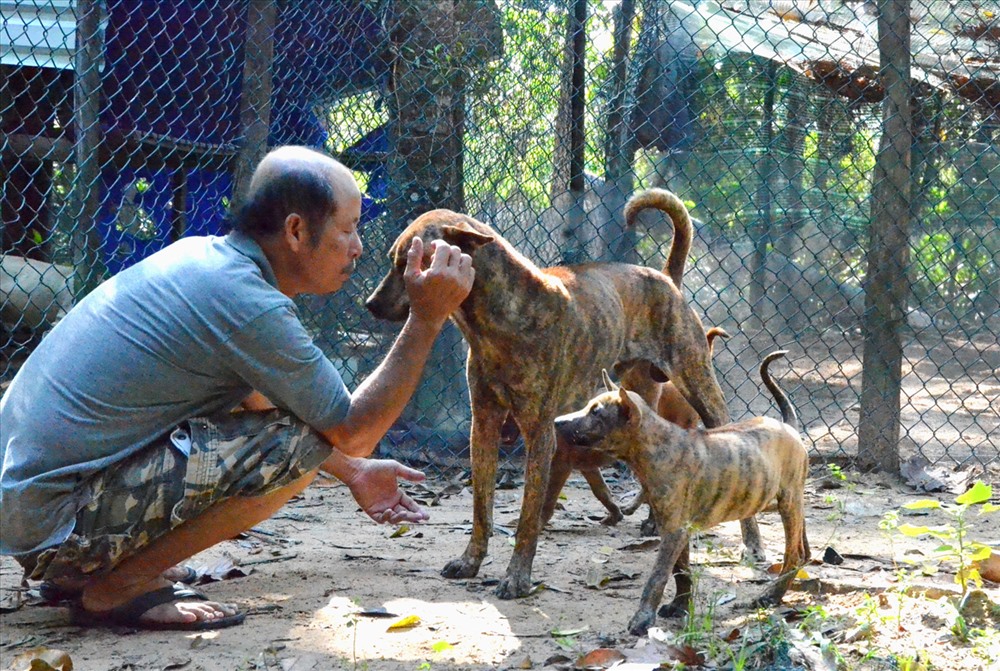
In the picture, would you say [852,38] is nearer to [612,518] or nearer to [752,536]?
[612,518]

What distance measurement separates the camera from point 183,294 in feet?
11.2

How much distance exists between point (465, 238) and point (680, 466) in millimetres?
1134

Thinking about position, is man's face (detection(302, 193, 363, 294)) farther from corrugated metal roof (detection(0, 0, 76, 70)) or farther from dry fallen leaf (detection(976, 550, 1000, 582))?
corrugated metal roof (detection(0, 0, 76, 70))

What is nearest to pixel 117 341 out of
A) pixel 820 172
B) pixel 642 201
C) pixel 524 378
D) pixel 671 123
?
pixel 524 378

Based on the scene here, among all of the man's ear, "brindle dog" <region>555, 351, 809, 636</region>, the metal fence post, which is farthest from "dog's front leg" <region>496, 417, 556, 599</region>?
the metal fence post

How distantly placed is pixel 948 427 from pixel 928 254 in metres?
1.59

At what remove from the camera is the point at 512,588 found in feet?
13.5

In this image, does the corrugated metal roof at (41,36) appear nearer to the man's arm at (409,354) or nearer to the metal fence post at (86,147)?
the metal fence post at (86,147)

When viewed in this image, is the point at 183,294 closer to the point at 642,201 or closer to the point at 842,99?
the point at 642,201

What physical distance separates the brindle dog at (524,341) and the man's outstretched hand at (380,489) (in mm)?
611

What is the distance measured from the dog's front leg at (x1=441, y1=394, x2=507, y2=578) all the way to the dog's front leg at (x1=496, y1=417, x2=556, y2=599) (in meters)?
0.22

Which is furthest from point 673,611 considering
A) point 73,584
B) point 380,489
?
point 73,584

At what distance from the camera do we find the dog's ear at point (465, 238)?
4.02 metres

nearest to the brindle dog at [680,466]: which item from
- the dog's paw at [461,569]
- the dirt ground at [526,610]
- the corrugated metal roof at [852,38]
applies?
the dirt ground at [526,610]
